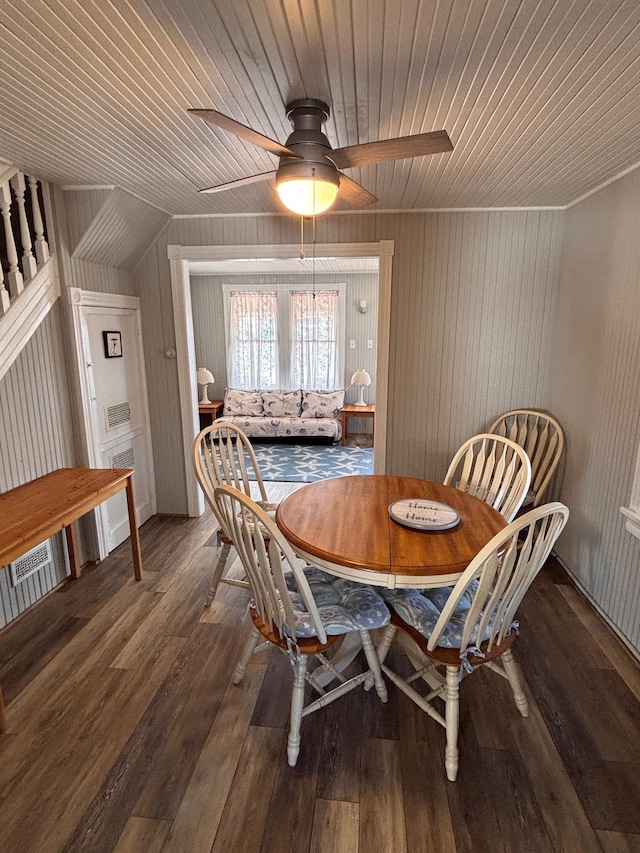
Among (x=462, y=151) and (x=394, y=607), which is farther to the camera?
(x=462, y=151)

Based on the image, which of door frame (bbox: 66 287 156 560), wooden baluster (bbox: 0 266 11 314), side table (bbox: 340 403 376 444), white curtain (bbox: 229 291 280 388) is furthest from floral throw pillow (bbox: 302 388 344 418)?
wooden baluster (bbox: 0 266 11 314)

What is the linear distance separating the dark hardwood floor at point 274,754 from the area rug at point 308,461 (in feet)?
8.47

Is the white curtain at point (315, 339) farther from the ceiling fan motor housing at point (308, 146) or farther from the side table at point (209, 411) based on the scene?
the ceiling fan motor housing at point (308, 146)

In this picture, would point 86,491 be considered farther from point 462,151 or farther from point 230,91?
point 462,151

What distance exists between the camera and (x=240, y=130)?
4.72ft

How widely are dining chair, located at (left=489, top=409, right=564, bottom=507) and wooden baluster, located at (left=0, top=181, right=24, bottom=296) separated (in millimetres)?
3095

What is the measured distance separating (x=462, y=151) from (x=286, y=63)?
43.0 inches

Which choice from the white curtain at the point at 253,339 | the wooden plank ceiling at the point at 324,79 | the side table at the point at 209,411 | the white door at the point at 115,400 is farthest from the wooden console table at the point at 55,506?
the white curtain at the point at 253,339

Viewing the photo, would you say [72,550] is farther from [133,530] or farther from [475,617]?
[475,617]

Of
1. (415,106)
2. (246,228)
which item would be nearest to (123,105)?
(415,106)

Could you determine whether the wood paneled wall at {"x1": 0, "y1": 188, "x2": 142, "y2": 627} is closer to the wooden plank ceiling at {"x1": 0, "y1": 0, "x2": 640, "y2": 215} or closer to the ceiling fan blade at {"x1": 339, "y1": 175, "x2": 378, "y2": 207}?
the wooden plank ceiling at {"x1": 0, "y1": 0, "x2": 640, "y2": 215}

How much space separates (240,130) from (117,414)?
245 centimetres

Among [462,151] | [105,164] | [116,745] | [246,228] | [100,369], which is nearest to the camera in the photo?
[116,745]

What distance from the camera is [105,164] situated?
2344mm
